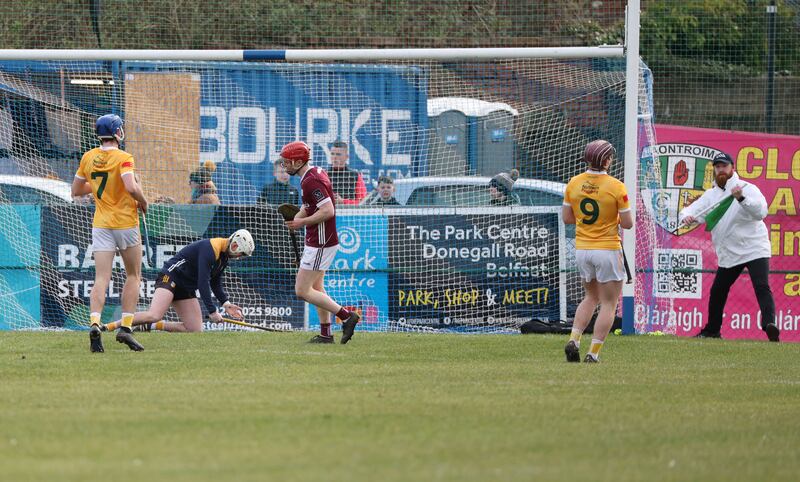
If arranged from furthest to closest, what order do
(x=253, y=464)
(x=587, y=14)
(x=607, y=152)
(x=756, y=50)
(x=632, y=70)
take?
(x=587, y=14) < (x=756, y=50) < (x=632, y=70) < (x=607, y=152) < (x=253, y=464)

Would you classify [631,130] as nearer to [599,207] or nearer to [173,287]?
[599,207]

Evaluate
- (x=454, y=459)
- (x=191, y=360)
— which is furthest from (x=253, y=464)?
(x=191, y=360)

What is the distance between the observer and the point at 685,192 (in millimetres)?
17000

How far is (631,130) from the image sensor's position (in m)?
15.4

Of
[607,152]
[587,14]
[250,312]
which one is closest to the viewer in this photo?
[607,152]

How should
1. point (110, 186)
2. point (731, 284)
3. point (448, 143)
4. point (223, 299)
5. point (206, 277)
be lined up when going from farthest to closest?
point (448, 143), point (731, 284), point (223, 299), point (206, 277), point (110, 186)

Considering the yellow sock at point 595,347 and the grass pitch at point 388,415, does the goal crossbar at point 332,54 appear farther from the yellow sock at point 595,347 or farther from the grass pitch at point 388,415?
the yellow sock at point 595,347

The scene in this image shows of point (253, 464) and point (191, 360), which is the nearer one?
point (253, 464)

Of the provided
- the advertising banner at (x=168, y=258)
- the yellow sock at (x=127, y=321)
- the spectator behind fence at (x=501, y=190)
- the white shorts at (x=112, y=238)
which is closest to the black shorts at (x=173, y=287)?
the advertising banner at (x=168, y=258)

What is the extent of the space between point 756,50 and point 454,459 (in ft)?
63.7

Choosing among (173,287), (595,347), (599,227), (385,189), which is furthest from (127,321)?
(385,189)

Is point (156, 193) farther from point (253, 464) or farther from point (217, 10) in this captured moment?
point (253, 464)

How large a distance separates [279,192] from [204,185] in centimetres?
100

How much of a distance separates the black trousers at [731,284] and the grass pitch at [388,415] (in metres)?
2.46
